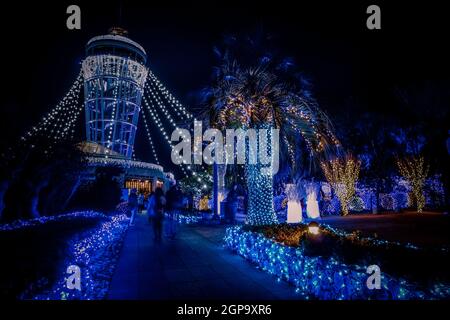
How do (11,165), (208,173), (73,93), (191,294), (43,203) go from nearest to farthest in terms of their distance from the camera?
(191,294) < (11,165) < (43,203) < (208,173) < (73,93)

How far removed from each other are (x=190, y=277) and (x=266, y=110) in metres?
5.69

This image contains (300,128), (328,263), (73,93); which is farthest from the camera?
(73,93)

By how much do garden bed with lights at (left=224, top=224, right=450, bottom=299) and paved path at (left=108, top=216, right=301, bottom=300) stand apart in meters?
0.34

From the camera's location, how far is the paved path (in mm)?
4410

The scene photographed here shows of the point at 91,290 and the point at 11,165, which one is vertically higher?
the point at 11,165

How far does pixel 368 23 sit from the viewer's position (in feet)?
21.3

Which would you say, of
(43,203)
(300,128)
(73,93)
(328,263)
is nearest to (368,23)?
(300,128)

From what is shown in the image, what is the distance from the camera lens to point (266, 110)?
353 inches

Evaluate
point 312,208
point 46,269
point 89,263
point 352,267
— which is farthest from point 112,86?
point 352,267

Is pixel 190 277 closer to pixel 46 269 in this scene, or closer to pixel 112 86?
pixel 46 269

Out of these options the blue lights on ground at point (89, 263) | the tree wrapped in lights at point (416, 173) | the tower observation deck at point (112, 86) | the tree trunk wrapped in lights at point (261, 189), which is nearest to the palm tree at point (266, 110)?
the tree trunk wrapped in lights at point (261, 189)

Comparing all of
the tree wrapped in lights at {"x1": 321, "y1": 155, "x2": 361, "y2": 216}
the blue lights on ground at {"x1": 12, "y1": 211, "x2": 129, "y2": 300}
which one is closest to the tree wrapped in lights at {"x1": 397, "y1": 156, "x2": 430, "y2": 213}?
the tree wrapped in lights at {"x1": 321, "y1": 155, "x2": 361, "y2": 216}
